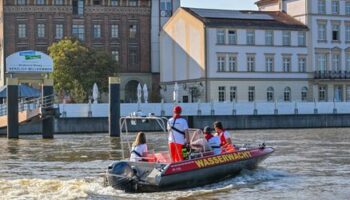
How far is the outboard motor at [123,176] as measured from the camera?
757 inches

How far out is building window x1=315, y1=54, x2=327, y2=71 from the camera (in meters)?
75.6

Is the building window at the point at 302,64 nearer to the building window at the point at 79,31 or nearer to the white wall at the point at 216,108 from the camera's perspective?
the white wall at the point at 216,108

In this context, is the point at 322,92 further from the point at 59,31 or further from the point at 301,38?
the point at 59,31

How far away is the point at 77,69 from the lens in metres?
→ 67.3

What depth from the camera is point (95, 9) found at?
3179 inches

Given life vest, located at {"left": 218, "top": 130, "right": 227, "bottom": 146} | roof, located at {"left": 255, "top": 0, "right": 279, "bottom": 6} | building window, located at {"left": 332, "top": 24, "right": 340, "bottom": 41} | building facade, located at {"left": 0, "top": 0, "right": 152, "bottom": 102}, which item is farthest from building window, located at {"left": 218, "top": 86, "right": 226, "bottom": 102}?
life vest, located at {"left": 218, "top": 130, "right": 227, "bottom": 146}

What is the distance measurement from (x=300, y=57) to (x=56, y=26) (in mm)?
26797

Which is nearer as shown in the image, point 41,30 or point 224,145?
point 224,145

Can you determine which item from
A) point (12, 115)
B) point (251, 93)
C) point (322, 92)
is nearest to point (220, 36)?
point (251, 93)

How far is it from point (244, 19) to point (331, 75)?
10851 millimetres

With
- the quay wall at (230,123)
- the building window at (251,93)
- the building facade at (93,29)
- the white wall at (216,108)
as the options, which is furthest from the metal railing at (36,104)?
the building facade at (93,29)

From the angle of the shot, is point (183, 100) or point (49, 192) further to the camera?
point (183, 100)

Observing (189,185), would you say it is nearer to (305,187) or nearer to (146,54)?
(305,187)

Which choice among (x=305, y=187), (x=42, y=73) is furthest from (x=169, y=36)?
(x=305, y=187)
